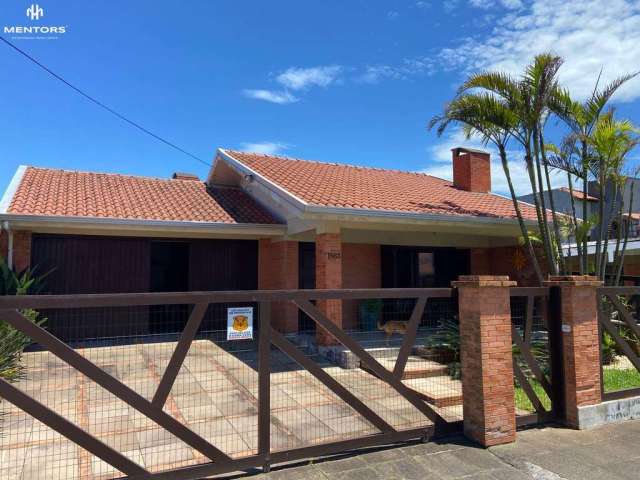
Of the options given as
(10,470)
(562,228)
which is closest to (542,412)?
(10,470)

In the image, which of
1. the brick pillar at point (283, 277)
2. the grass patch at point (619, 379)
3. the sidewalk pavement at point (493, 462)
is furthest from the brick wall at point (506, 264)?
the sidewalk pavement at point (493, 462)

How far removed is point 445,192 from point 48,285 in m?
10.1

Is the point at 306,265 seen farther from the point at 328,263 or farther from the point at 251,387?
the point at 251,387

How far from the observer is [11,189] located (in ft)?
32.0

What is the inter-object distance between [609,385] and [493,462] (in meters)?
3.47

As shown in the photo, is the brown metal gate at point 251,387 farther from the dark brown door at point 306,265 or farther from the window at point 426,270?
the window at point 426,270

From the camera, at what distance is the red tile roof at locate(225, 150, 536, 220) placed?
9039 millimetres

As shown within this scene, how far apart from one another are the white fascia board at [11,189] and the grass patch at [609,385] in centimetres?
914

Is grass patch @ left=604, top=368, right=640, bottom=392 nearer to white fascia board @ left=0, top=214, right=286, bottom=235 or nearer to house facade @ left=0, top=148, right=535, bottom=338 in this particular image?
house facade @ left=0, top=148, right=535, bottom=338

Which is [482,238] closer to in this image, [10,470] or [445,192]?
[445,192]

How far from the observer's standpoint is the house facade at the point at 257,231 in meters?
8.75

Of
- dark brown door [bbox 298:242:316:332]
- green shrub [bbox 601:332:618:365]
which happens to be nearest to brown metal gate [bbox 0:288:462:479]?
dark brown door [bbox 298:242:316:332]

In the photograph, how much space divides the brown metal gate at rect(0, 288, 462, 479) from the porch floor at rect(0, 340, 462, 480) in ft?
0.08

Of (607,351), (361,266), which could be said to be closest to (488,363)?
(607,351)
